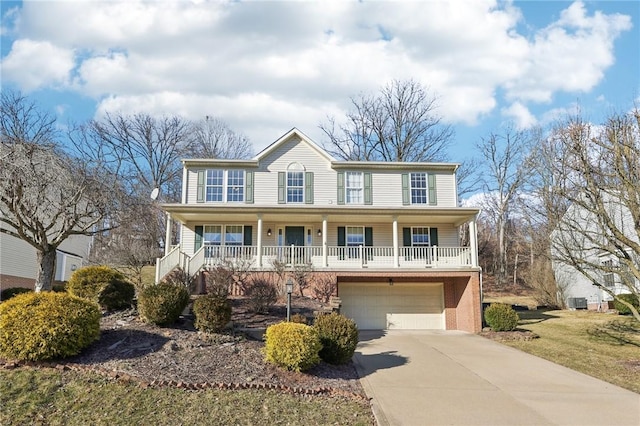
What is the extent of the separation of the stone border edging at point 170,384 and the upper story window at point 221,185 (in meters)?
12.9

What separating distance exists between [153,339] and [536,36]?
13.3m

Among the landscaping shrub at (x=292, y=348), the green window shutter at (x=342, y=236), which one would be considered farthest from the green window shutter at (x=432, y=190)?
the landscaping shrub at (x=292, y=348)

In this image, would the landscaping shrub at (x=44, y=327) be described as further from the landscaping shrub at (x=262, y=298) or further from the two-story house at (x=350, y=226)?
the two-story house at (x=350, y=226)

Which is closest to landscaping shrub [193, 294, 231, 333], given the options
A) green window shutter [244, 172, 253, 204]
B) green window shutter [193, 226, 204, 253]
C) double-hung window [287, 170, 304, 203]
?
green window shutter [193, 226, 204, 253]

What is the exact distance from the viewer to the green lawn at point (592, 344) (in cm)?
1090

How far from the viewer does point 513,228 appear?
40406 mm

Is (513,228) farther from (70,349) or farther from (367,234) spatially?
(70,349)

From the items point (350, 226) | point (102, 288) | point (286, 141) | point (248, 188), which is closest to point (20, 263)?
point (248, 188)

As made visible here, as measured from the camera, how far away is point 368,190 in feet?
69.1

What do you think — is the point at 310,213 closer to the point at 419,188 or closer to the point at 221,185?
the point at 221,185

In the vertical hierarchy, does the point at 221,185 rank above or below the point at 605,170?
above

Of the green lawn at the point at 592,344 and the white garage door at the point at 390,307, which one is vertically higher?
the white garage door at the point at 390,307

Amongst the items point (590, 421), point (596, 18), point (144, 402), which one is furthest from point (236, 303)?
point (596, 18)

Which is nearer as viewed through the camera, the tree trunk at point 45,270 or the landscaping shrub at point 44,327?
the landscaping shrub at point 44,327
